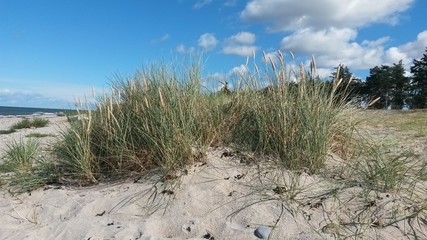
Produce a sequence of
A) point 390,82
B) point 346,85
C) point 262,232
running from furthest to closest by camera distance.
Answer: point 390,82 → point 346,85 → point 262,232

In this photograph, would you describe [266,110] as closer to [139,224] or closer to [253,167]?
[253,167]

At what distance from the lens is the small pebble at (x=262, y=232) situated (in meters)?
3.18

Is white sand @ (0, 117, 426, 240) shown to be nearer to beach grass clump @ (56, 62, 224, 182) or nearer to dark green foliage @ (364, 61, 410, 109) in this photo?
beach grass clump @ (56, 62, 224, 182)

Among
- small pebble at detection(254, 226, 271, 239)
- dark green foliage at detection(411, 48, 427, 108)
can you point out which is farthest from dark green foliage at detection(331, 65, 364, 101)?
dark green foliage at detection(411, 48, 427, 108)

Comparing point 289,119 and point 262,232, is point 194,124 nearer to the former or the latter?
point 289,119

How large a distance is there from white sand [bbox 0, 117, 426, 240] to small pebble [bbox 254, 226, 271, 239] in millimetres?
45

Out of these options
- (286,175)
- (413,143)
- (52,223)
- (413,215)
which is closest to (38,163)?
(52,223)

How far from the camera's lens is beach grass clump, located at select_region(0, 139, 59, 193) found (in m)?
4.73

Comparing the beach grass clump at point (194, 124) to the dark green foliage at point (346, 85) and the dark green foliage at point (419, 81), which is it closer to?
the dark green foliage at point (346, 85)

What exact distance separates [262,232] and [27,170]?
3361mm

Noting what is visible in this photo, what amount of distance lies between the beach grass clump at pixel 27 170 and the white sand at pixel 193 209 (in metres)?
0.27

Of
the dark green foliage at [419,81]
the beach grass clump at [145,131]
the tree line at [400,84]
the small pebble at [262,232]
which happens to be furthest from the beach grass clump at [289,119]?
the dark green foliage at [419,81]

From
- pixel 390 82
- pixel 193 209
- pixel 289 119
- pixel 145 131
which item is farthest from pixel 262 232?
pixel 390 82

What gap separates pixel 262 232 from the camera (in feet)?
10.5
